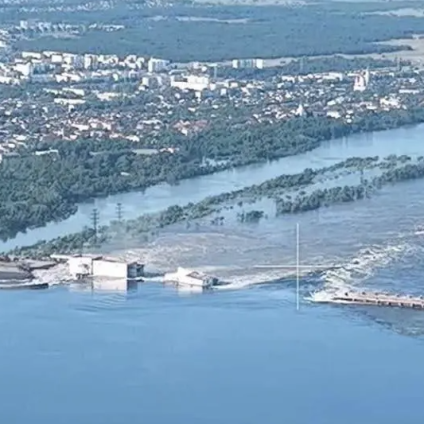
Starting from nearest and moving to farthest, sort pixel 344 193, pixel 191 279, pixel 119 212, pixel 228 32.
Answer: pixel 191 279 < pixel 119 212 < pixel 344 193 < pixel 228 32

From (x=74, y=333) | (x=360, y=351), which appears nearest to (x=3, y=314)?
(x=74, y=333)

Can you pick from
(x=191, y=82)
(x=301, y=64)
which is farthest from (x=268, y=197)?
(x=301, y=64)

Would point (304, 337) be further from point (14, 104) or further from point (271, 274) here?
point (14, 104)

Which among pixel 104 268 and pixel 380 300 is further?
pixel 104 268

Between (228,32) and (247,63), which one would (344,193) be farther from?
(228,32)

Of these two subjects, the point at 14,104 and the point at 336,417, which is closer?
the point at 336,417

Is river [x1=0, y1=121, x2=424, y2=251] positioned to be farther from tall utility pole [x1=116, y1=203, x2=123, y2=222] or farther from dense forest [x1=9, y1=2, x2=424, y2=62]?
dense forest [x1=9, y1=2, x2=424, y2=62]

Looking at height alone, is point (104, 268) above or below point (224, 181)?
above
